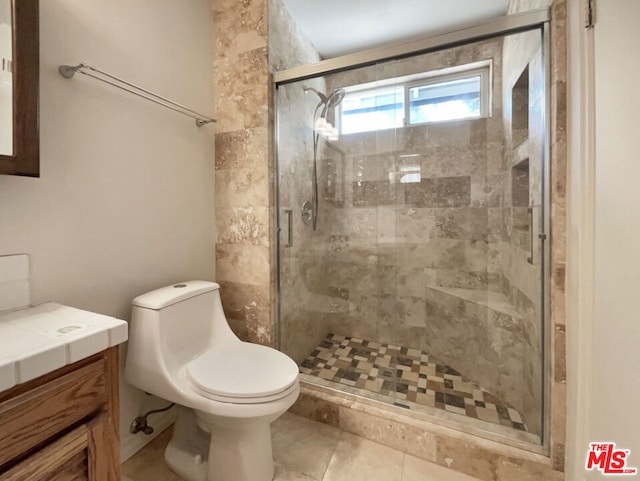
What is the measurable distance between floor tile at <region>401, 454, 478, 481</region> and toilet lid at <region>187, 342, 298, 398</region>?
68 centimetres

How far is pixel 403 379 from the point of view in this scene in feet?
5.76

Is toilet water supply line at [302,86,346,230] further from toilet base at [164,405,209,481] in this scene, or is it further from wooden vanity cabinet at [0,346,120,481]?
wooden vanity cabinet at [0,346,120,481]

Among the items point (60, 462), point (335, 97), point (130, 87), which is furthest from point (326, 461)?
point (335, 97)

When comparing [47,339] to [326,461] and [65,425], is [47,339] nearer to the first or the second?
[65,425]

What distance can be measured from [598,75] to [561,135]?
0.83 ft

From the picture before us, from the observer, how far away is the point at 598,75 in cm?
87

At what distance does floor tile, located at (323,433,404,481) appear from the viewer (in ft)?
3.80

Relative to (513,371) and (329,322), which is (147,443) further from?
(513,371)

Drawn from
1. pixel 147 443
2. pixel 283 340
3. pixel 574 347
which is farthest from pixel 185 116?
pixel 574 347

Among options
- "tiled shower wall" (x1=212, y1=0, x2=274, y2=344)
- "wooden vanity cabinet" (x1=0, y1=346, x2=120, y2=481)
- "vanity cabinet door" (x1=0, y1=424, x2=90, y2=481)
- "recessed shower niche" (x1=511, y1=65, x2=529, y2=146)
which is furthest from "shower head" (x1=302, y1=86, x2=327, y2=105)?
"vanity cabinet door" (x1=0, y1=424, x2=90, y2=481)

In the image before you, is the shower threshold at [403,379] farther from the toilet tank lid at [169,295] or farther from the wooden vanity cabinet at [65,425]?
the wooden vanity cabinet at [65,425]

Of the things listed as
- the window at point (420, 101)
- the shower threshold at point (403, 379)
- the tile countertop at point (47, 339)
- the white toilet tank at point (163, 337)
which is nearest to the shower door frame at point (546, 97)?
the shower threshold at point (403, 379)

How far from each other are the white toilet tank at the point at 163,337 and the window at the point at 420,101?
177 centimetres

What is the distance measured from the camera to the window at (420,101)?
2068mm
